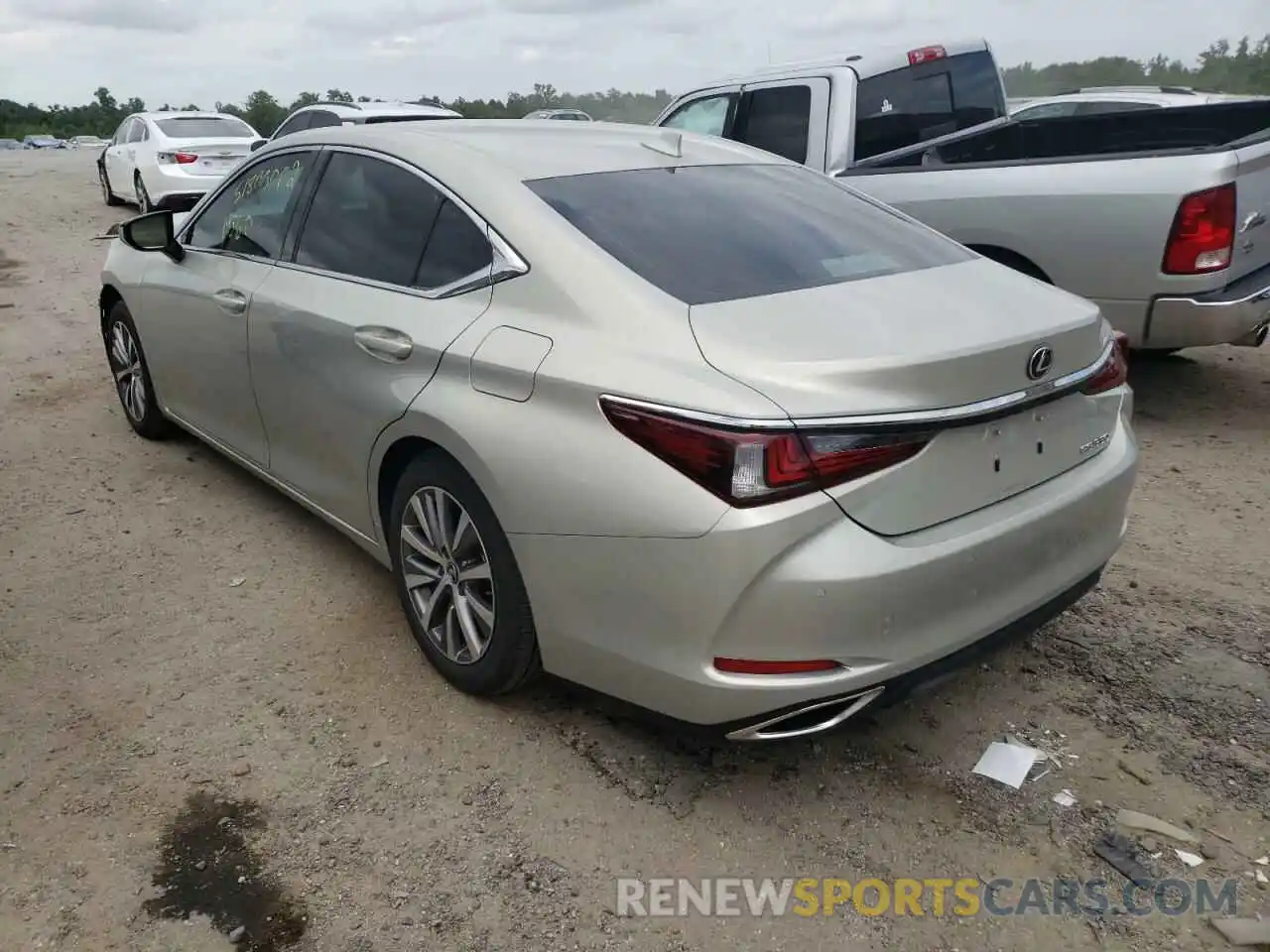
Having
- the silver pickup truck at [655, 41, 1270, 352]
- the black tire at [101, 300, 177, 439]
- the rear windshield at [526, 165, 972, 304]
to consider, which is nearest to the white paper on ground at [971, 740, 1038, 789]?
the rear windshield at [526, 165, 972, 304]

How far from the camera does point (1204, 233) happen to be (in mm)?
4805

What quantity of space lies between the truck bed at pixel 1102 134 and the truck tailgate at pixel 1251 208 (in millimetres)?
1665

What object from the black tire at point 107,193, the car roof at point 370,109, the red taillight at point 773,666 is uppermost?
the car roof at point 370,109

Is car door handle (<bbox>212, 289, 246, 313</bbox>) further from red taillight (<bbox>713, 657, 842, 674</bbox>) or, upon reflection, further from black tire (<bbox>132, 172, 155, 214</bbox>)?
black tire (<bbox>132, 172, 155, 214</bbox>)

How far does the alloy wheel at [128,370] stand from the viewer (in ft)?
17.3

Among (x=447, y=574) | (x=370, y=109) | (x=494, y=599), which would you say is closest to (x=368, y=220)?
(x=447, y=574)

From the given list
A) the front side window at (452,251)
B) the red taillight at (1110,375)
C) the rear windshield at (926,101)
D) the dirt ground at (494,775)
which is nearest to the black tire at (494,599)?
the dirt ground at (494,775)

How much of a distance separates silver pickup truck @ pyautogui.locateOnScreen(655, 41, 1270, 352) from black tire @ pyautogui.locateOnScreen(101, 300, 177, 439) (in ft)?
13.2

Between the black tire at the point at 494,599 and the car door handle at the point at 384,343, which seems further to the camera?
the car door handle at the point at 384,343

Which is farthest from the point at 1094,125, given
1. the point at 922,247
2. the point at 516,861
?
the point at 516,861

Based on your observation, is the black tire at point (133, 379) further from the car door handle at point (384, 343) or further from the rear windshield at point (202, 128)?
the rear windshield at point (202, 128)

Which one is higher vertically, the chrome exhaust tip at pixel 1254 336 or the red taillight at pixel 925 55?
the red taillight at pixel 925 55

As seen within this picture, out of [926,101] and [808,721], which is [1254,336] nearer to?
[926,101]

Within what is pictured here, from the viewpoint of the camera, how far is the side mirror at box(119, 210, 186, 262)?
454cm
